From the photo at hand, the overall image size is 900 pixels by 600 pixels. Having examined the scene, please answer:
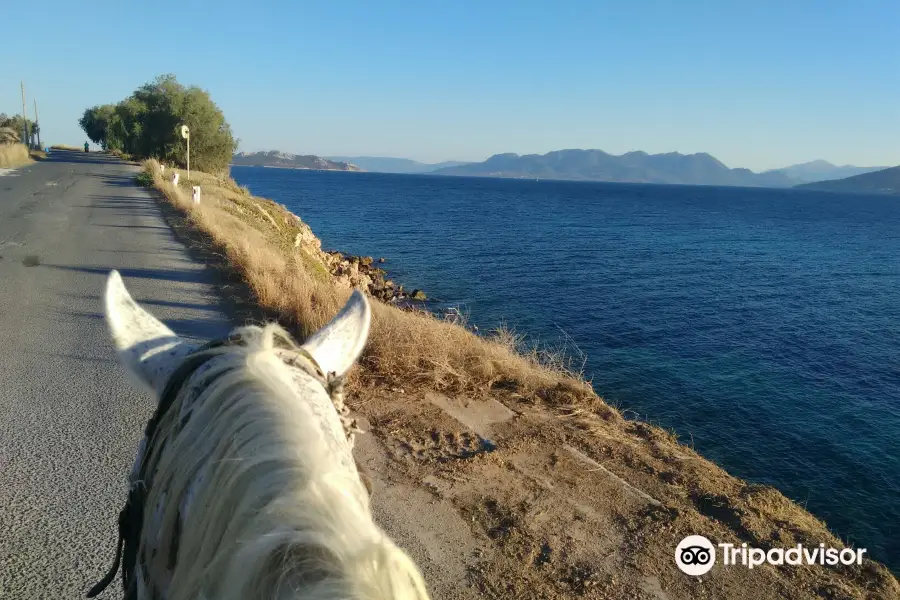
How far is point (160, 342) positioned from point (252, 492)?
1.04 m

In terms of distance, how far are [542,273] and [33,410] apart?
26104 millimetres

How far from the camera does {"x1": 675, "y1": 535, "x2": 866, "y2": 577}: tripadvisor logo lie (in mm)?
4293

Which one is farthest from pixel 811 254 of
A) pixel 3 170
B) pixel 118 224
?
pixel 3 170

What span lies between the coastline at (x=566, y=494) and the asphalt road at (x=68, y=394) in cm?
212

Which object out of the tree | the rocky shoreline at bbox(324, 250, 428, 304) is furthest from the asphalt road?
the tree

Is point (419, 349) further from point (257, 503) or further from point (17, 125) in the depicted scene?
point (17, 125)

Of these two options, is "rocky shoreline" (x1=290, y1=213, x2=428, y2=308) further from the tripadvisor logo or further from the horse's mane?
the horse's mane

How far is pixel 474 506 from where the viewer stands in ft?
15.1

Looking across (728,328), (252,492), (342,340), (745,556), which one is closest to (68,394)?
(342,340)

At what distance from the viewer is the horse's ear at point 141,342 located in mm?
1715

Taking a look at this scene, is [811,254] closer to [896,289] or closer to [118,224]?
[896,289]

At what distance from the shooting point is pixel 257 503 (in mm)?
972

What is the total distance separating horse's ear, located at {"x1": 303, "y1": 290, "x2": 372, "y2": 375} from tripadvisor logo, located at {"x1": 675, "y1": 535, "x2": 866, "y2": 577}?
138 inches

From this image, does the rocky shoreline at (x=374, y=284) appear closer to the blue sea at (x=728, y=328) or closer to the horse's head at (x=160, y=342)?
the blue sea at (x=728, y=328)
